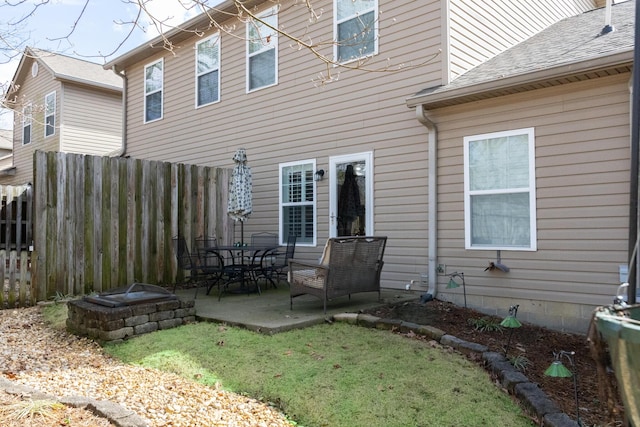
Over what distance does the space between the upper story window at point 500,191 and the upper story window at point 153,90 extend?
26.0 ft

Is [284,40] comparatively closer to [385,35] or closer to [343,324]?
[385,35]

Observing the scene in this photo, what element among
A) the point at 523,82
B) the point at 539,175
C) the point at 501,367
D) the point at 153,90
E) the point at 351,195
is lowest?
the point at 501,367

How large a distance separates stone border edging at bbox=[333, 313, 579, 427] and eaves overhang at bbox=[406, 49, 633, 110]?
290 cm

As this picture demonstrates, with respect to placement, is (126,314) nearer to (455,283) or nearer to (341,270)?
(341,270)

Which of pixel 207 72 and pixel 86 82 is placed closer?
pixel 207 72

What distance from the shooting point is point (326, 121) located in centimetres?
771

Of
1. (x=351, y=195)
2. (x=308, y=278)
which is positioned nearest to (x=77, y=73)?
(x=351, y=195)

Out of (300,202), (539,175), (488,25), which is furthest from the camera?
(300,202)

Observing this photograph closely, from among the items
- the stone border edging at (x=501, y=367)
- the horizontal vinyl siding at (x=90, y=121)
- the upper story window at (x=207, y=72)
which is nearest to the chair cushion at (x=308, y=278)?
the stone border edging at (x=501, y=367)

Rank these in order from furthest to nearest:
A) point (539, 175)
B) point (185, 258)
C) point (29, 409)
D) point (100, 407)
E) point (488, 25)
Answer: point (488, 25), point (185, 258), point (539, 175), point (100, 407), point (29, 409)

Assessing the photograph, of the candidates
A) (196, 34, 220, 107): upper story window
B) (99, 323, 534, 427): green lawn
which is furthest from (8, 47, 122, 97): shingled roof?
(99, 323, 534, 427): green lawn

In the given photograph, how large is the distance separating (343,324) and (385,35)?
4.45m

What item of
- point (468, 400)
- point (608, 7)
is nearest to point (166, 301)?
point (468, 400)

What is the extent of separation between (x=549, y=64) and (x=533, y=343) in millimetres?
3079
